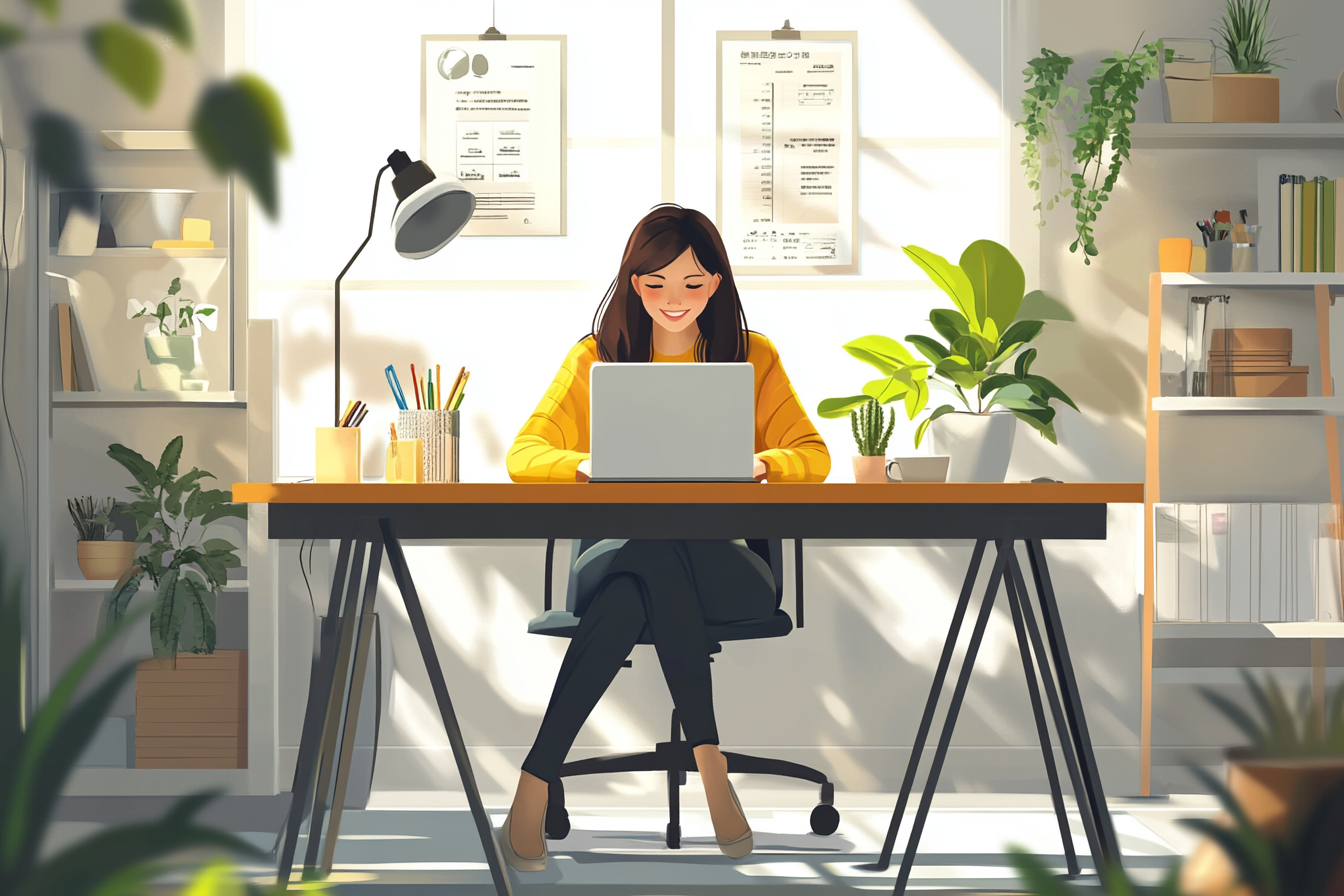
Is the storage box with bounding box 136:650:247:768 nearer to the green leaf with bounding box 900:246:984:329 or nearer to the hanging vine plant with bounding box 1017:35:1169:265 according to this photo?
the green leaf with bounding box 900:246:984:329

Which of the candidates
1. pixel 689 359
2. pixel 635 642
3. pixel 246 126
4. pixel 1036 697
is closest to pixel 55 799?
pixel 246 126

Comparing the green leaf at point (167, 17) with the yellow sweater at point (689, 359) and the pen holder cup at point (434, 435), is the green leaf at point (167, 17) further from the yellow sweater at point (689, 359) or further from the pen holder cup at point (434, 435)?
the yellow sweater at point (689, 359)

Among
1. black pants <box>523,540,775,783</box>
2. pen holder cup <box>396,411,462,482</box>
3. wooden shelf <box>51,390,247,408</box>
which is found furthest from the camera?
wooden shelf <box>51,390,247,408</box>

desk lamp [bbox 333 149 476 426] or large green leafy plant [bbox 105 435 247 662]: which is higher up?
desk lamp [bbox 333 149 476 426]

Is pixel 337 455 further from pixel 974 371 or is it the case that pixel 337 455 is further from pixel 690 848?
pixel 974 371

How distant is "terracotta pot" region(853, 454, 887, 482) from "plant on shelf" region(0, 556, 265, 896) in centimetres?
140

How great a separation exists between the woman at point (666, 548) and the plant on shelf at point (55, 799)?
4.41 feet

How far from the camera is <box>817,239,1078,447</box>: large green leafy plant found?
7.27 ft

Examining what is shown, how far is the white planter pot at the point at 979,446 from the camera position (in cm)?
183

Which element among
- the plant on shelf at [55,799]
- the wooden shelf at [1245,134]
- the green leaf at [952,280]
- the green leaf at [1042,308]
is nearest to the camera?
the plant on shelf at [55,799]

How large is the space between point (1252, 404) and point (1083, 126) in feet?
2.83

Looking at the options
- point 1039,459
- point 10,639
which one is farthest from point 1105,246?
point 10,639

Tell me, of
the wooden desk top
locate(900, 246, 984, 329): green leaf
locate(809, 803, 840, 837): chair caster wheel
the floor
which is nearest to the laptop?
the wooden desk top

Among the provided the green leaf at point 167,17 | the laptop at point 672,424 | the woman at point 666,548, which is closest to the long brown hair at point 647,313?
the woman at point 666,548
